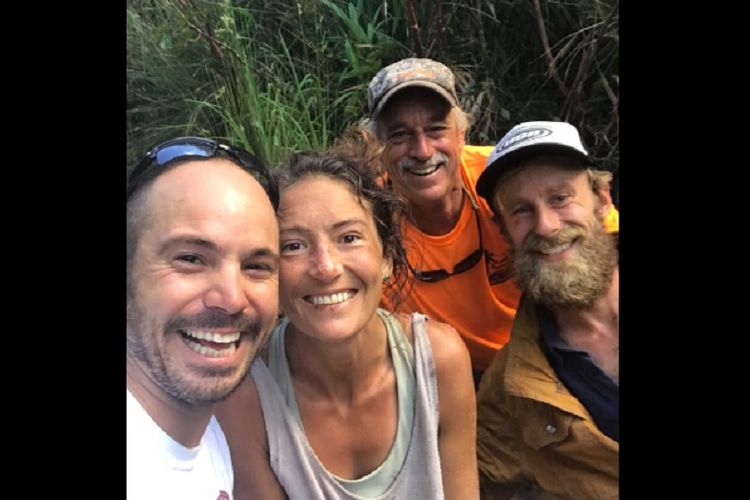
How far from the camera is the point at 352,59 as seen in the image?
2.12 meters

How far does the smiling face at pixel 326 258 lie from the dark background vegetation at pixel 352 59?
171mm

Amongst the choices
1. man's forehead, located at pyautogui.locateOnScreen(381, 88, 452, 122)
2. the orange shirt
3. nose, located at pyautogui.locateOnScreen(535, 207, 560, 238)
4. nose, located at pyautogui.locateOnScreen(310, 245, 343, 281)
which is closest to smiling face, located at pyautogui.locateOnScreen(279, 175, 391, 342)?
nose, located at pyautogui.locateOnScreen(310, 245, 343, 281)

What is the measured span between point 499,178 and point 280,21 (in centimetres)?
71

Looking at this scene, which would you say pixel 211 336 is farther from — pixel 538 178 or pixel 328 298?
pixel 538 178

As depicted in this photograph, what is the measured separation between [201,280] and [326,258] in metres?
0.30

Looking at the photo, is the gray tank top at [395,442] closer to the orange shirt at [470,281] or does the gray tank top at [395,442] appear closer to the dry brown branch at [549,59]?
the orange shirt at [470,281]

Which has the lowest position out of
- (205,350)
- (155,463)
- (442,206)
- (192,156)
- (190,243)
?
(155,463)

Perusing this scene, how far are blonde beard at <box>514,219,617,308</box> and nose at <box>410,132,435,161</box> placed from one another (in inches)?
13.8

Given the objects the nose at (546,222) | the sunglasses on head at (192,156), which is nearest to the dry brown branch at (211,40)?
the sunglasses on head at (192,156)

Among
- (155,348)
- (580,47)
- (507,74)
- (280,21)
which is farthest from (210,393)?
(580,47)

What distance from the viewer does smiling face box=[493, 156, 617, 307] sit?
2.12m

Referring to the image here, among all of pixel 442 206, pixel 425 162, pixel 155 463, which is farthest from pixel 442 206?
pixel 155 463

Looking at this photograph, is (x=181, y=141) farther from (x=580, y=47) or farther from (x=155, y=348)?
(x=580, y=47)

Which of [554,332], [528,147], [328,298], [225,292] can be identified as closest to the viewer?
[225,292]
